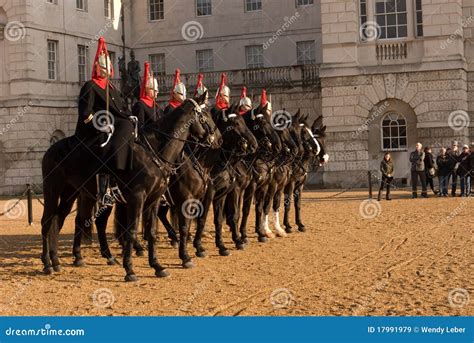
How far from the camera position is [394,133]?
3338cm

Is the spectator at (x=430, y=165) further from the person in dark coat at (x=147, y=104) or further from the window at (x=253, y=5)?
the window at (x=253, y=5)

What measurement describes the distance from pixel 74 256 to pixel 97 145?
245cm

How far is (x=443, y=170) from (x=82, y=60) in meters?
21.7

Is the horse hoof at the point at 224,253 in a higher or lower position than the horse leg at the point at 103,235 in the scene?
lower

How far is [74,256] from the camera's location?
1375 cm

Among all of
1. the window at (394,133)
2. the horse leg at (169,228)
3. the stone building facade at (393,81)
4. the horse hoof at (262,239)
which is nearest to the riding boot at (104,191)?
the horse leg at (169,228)

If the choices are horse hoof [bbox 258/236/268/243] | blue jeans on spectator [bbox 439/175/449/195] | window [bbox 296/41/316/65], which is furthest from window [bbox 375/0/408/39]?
horse hoof [bbox 258/236/268/243]

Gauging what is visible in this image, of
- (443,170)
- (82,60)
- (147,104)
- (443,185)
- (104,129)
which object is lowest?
(443,185)

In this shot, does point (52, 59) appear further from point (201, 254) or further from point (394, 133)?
point (201, 254)

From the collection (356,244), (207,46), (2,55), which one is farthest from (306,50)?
(356,244)

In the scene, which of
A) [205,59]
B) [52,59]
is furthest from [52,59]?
[205,59]

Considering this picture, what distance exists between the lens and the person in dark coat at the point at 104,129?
11.9 meters

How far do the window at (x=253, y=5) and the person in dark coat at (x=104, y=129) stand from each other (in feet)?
106

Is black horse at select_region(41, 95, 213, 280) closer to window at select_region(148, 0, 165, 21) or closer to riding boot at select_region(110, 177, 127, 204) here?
riding boot at select_region(110, 177, 127, 204)
